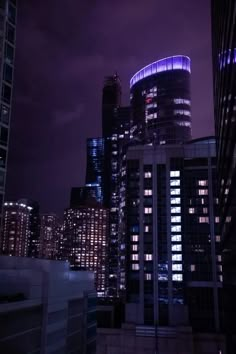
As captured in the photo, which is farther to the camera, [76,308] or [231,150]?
[76,308]

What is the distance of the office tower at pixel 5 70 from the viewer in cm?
4578

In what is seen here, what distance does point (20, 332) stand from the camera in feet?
109

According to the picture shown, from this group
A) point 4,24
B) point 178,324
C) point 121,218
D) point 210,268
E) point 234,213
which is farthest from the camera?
point 121,218

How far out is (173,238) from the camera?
434 ft

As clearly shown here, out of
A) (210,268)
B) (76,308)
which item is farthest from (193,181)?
(76,308)

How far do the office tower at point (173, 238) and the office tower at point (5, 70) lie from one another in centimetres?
9006

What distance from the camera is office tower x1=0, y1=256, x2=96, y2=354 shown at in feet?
106

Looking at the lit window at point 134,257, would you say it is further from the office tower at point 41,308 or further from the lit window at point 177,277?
the office tower at point 41,308

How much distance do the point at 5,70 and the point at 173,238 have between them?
3757 inches

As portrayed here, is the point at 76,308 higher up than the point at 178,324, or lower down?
higher up

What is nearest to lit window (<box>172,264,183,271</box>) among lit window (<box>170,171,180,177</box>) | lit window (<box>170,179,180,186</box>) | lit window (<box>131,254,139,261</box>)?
lit window (<box>131,254,139,261</box>)

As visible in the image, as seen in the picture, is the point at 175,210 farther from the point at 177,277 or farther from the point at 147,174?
the point at 177,277

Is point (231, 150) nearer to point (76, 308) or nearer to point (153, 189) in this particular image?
point (76, 308)

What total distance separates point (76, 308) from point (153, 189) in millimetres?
86581
